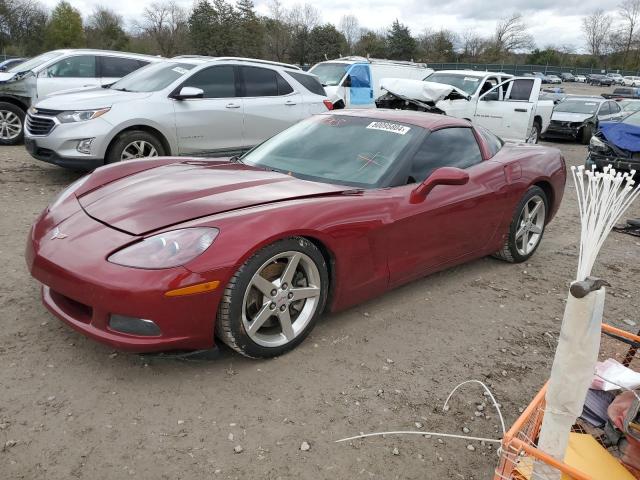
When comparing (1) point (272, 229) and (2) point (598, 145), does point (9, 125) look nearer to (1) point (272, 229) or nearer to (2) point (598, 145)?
(1) point (272, 229)

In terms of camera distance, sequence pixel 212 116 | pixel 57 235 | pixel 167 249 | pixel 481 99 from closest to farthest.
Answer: pixel 167 249 → pixel 57 235 → pixel 212 116 → pixel 481 99

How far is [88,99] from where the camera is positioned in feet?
20.7

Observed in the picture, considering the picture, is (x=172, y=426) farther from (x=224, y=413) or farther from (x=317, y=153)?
(x=317, y=153)

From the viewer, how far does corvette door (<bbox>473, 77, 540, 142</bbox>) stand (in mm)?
11102

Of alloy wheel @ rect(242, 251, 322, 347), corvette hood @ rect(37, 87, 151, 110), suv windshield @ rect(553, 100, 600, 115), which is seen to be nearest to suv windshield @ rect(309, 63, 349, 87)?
corvette hood @ rect(37, 87, 151, 110)

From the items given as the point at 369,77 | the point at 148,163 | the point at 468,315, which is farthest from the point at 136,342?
the point at 369,77

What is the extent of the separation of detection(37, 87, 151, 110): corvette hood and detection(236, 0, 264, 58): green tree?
2051 inches

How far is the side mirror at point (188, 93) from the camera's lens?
21.3 ft

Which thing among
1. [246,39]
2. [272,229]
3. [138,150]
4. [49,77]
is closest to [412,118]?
[272,229]

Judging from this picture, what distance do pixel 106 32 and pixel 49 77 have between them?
205 feet

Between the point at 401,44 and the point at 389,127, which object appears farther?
the point at 401,44

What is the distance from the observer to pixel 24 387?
101 inches

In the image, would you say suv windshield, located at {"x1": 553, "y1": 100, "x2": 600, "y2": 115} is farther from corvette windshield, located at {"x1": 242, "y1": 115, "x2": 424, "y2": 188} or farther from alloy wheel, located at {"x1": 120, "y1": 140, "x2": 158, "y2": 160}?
corvette windshield, located at {"x1": 242, "y1": 115, "x2": 424, "y2": 188}

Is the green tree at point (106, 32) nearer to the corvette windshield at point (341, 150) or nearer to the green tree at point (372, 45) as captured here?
the green tree at point (372, 45)
